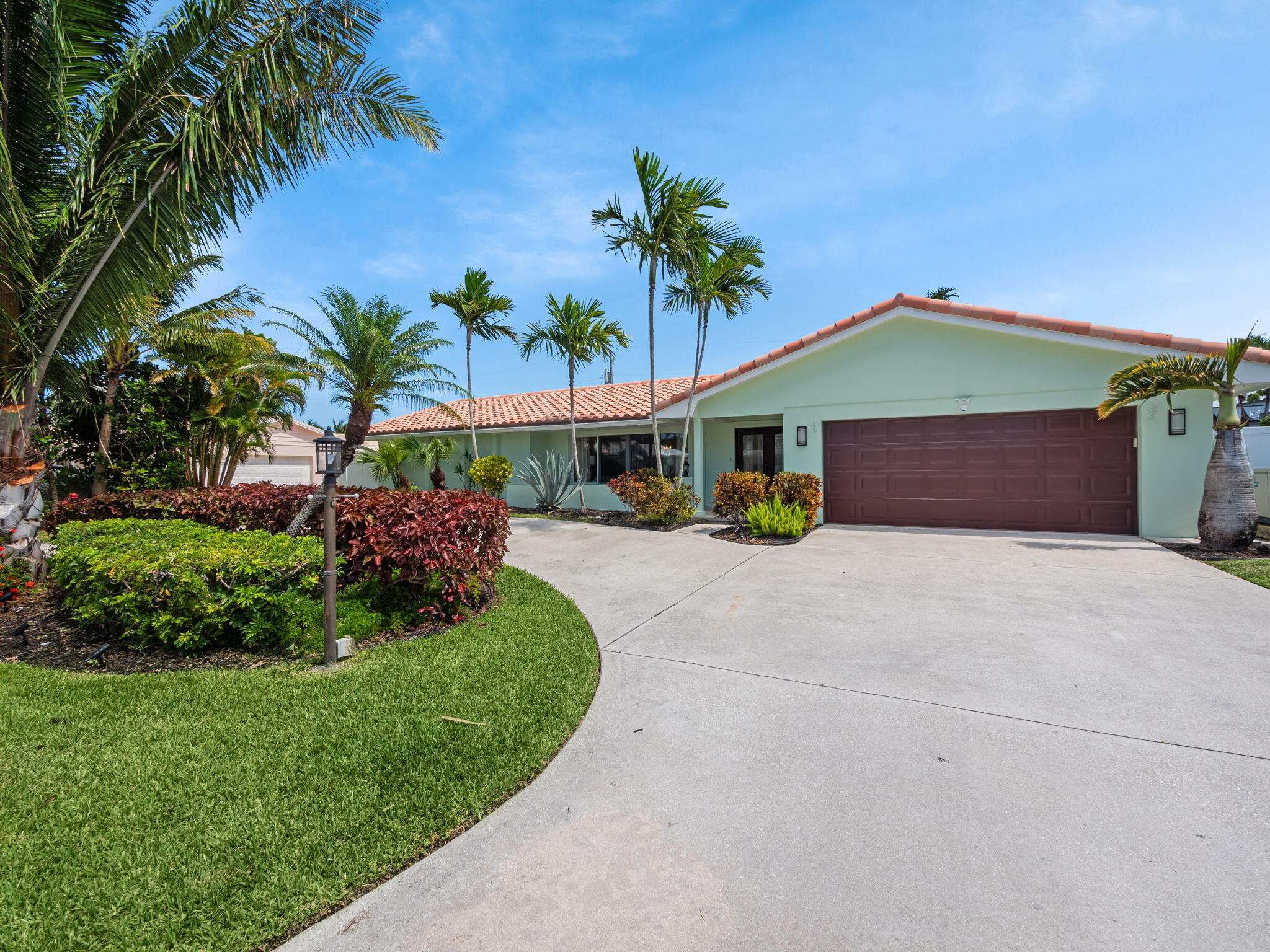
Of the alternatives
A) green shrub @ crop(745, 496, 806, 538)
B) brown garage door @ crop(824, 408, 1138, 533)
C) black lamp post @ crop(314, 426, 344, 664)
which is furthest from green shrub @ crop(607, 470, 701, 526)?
black lamp post @ crop(314, 426, 344, 664)

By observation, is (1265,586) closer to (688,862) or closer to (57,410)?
(688,862)

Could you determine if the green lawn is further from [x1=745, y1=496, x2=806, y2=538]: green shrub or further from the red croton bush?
the red croton bush

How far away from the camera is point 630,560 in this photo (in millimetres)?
8266

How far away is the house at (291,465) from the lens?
71.4ft

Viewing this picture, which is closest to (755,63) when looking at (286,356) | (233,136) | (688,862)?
(233,136)

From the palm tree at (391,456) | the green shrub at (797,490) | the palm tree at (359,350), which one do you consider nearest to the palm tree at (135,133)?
the palm tree at (359,350)

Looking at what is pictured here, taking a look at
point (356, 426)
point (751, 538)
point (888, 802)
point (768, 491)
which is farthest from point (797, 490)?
point (356, 426)

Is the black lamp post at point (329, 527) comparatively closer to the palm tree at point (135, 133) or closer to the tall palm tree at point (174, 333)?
the palm tree at point (135, 133)

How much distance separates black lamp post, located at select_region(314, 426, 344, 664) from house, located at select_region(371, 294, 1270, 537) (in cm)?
995

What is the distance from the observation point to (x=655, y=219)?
1123 centimetres

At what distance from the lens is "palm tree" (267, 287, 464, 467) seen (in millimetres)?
13453

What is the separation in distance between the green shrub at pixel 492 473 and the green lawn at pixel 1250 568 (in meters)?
14.1

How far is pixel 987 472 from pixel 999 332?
2.76 m

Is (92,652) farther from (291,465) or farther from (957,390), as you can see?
(291,465)
